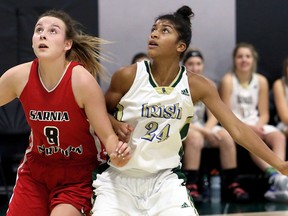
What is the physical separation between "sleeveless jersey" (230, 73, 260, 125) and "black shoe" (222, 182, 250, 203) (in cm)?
78

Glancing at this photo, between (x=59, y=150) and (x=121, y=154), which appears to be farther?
(x=59, y=150)

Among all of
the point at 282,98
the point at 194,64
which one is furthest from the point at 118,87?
the point at 282,98

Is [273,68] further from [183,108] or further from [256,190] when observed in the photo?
[183,108]

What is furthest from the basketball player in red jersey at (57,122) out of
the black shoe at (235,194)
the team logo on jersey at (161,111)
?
the black shoe at (235,194)

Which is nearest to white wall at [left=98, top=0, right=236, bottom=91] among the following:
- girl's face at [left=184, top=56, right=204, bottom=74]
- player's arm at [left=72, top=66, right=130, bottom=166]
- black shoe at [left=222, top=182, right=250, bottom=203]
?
girl's face at [left=184, top=56, right=204, bottom=74]

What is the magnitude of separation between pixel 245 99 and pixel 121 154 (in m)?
3.43

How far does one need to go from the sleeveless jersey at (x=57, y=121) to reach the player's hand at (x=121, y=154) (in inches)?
12.7

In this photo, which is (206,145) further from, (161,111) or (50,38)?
(50,38)

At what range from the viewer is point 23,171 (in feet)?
12.0

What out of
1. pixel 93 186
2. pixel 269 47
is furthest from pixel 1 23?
pixel 93 186

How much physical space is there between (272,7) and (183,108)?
12.1 ft

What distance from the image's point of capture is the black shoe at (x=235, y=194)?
5.88 m

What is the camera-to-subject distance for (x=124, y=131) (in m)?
3.39

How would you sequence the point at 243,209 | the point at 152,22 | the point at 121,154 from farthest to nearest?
the point at 152,22 → the point at 243,209 → the point at 121,154
